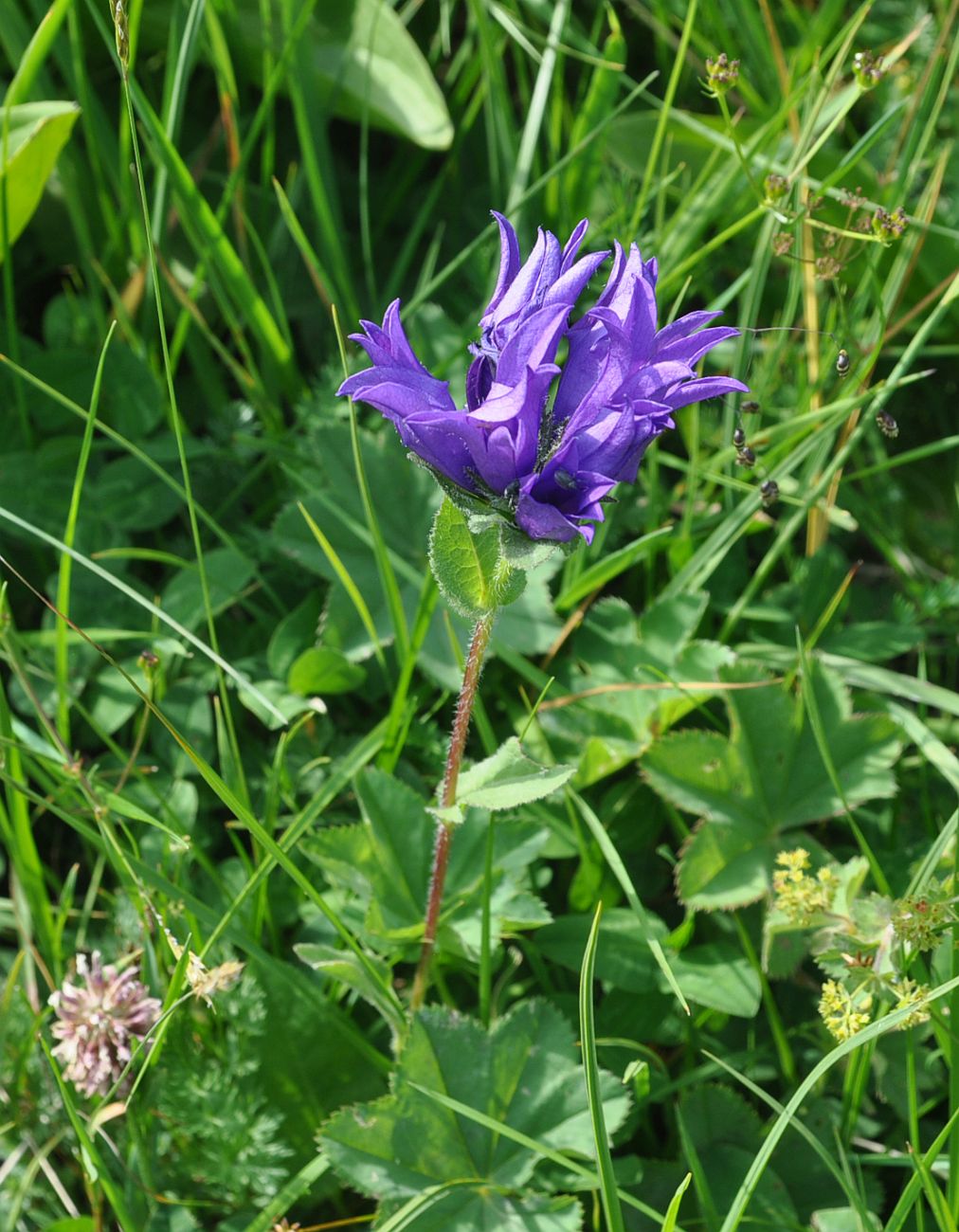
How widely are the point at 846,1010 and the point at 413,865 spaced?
74cm

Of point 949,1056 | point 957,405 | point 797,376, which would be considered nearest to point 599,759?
point 949,1056

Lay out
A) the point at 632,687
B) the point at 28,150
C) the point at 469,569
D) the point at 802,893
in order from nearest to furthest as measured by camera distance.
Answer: the point at 469,569
the point at 802,893
the point at 632,687
the point at 28,150

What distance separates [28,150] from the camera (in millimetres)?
2330

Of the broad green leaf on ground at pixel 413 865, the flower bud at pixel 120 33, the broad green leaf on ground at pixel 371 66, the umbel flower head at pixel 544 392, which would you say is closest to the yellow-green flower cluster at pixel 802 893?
the broad green leaf on ground at pixel 413 865

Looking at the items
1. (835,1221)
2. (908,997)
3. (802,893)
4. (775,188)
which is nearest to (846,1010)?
(908,997)

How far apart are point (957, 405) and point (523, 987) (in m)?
1.75

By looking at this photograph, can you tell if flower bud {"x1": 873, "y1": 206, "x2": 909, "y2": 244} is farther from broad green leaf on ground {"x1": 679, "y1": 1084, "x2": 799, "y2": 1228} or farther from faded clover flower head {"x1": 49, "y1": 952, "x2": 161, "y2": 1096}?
faded clover flower head {"x1": 49, "y1": 952, "x2": 161, "y2": 1096}

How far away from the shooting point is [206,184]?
2.88m

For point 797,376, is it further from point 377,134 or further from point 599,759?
→ point 377,134

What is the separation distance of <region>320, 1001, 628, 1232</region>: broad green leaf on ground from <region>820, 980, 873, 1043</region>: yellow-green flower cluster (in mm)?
382

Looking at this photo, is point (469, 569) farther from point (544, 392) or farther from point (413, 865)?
point (413, 865)

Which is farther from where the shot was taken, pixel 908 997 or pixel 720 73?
pixel 720 73

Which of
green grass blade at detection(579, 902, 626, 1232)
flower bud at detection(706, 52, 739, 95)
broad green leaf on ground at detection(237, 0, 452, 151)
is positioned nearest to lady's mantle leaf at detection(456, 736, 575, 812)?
green grass blade at detection(579, 902, 626, 1232)

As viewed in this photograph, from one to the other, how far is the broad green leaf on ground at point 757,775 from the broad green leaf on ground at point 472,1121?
39 centimetres
